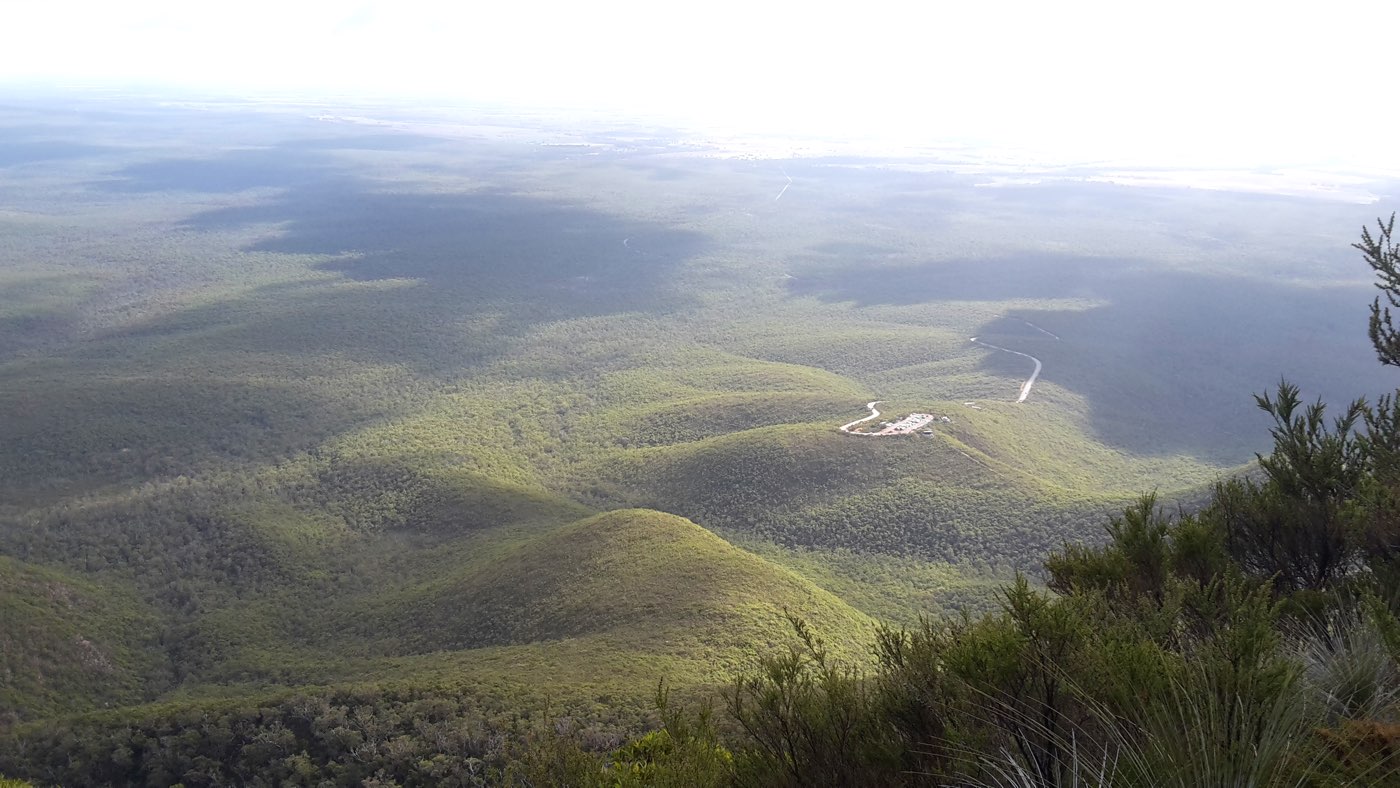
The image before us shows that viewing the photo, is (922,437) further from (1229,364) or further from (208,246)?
(208,246)

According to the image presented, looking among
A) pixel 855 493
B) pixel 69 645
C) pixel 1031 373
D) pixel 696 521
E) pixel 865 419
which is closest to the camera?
pixel 69 645

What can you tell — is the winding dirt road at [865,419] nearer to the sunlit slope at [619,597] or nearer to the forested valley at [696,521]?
the forested valley at [696,521]

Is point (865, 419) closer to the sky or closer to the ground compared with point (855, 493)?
closer to the sky

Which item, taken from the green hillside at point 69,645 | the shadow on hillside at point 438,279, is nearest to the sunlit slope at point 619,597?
the green hillside at point 69,645

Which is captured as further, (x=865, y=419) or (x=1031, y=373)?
(x=1031, y=373)

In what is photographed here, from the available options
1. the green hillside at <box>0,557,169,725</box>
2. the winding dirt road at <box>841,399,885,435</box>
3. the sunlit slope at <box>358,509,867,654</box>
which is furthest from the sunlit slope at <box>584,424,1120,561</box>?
the green hillside at <box>0,557,169,725</box>

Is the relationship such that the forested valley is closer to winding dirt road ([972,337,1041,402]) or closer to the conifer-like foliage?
the conifer-like foliage

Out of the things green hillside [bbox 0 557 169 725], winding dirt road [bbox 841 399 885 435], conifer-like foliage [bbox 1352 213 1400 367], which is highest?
conifer-like foliage [bbox 1352 213 1400 367]

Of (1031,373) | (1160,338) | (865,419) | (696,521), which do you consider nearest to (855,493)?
(696,521)

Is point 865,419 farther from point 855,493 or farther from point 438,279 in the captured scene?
point 438,279

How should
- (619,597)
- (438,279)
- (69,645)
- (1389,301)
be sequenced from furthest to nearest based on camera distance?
1. (438,279)
2. (619,597)
3. (69,645)
4. (1389,301)

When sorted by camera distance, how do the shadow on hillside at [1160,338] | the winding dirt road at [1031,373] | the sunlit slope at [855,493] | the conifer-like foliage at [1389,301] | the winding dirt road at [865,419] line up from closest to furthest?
1. the conifer-like foliage at [1389,301]
2. the sunlit slope at [855,493]
3. the winding dirt road at [865,419]
4. the shadow on hillside at [1160,338]
5. the winding dirt road at [1031,373]
